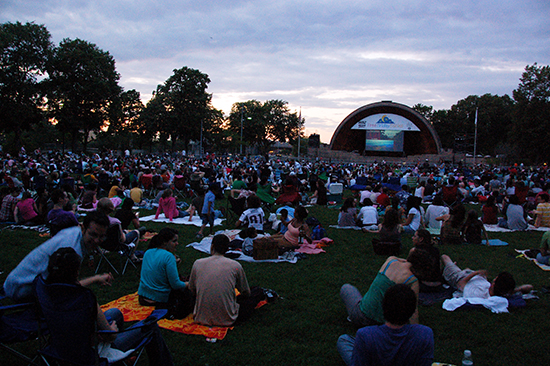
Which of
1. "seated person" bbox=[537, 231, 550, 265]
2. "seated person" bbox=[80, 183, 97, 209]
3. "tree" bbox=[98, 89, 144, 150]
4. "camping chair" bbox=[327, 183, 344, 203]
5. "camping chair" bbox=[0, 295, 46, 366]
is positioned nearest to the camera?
"camping chair" bbox=[0, 295, 46, 366]

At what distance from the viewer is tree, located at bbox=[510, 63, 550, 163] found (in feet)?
126

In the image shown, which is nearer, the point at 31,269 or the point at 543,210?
the point at 31,269

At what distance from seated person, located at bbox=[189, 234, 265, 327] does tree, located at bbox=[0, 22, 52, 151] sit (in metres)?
38.7

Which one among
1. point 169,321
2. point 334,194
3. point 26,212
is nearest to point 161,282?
point 169,321

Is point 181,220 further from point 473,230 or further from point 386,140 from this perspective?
point 386,140

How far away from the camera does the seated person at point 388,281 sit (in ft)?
11.5

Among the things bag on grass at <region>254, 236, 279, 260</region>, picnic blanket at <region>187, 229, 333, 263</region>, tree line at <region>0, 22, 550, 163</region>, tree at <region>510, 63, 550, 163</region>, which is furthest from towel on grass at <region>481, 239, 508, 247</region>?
tree at <region>510, 63, 550, 163</region>

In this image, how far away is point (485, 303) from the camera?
4.73 m

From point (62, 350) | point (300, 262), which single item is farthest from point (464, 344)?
point (62, 350)

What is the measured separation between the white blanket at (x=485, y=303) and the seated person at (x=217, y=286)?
265cm

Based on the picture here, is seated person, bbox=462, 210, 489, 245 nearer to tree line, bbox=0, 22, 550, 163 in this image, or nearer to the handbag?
the handbag

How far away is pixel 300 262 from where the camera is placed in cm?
671

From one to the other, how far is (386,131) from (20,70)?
43.7 metres

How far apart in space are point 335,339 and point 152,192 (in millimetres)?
12645
